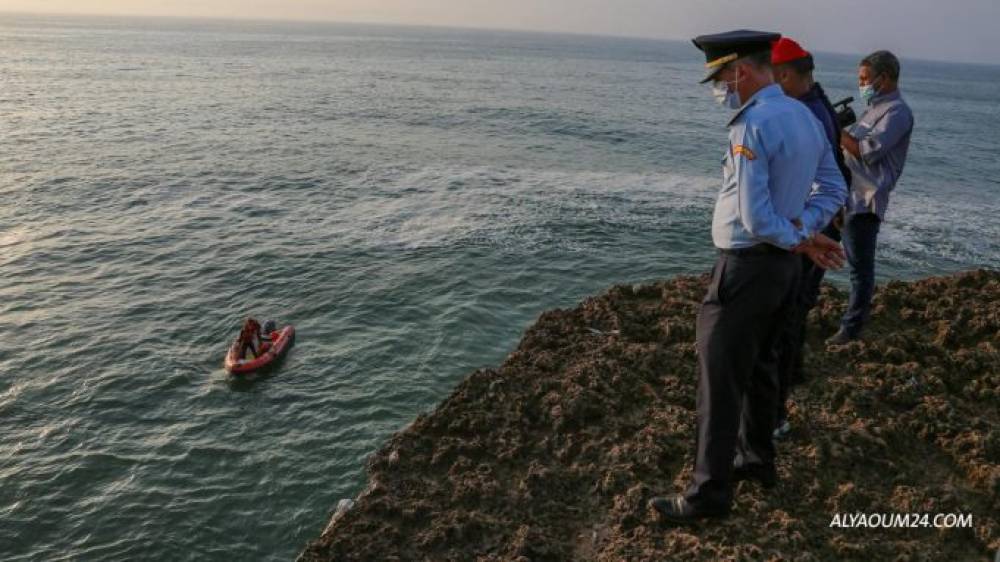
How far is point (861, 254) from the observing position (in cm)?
820

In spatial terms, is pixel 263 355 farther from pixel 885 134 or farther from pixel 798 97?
pixel 885 134

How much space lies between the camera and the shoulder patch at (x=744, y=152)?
14.1ft

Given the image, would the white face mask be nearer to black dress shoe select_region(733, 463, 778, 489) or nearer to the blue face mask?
black dress shoe select_region(733, 463, 778, 489)

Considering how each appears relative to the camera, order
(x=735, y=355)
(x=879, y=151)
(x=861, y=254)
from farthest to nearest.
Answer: (x=861, y=254), (x=879, y=151), (x=735, y=355)

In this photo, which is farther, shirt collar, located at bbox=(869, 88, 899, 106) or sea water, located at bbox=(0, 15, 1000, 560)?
sea water, located at bbox=(0, 15, 1000, 560)

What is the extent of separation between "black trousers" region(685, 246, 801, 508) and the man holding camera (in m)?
3.60

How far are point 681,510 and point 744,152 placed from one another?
121 inches

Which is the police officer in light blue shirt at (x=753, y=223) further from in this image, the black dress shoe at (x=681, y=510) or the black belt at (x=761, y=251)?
the black dress shoe at (x=681, y=510)

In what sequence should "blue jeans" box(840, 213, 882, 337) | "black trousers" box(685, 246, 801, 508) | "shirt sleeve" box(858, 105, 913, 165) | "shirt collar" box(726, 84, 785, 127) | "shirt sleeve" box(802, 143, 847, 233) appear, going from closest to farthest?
"shirt collar" box(726, 84, 785, 127)
"black trousers" box(685, 246, 801, 508)
"shirt sleeve" box(802, 143, 847, 233)
"shirt sleeve" box(858, 105, 913, 165)
"blue jeans" box(840, 213, 882, 337)

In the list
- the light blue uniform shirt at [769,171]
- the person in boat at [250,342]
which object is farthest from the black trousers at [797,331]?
the person in boat at [250,342]

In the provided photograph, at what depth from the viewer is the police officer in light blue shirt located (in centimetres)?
432

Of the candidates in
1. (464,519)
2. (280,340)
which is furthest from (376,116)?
(464,519)

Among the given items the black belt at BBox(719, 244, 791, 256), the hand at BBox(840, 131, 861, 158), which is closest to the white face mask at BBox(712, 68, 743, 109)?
the black belt at BBox(719, 244, 791, 256)

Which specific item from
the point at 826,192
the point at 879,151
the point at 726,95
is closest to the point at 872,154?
the point at 879,151
